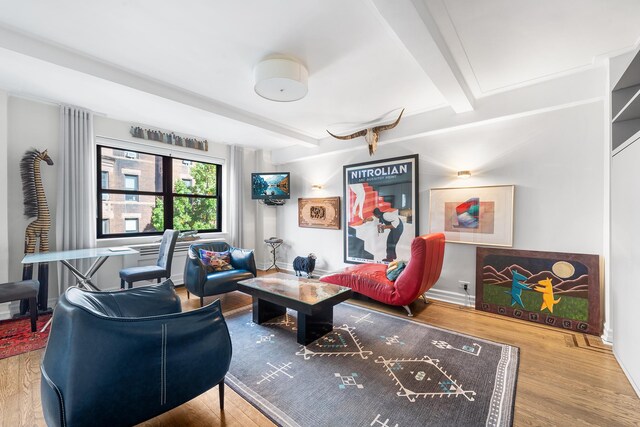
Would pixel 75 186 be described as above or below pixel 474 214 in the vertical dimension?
above

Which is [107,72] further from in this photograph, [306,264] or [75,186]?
[306,264]

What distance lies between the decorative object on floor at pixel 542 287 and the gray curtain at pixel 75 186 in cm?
522

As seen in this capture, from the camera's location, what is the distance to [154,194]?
4.48m

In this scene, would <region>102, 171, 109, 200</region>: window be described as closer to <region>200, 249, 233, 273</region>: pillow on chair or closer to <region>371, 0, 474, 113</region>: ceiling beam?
<region>200, 249, 233, 273</region>: pillow on chair

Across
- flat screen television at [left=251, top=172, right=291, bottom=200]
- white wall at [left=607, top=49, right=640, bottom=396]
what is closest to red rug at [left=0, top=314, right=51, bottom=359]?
flat screen television at [left=251, top=172, right=291, bottom=200]

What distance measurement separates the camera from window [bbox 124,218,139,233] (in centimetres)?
421

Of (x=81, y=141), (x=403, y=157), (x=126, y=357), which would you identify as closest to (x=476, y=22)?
(x=403, y=157)

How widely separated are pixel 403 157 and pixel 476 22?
2148 millimetres

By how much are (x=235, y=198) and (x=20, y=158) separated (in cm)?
289

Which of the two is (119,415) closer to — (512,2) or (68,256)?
(68,256)

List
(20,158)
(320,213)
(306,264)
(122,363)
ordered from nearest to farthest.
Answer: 1. (122,363)
2. (20,158)
3. (306,264)
4. (320,213)

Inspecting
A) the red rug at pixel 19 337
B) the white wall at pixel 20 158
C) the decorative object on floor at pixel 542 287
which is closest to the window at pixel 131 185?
the white wall at pixel 20 158

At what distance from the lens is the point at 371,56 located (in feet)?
8.06

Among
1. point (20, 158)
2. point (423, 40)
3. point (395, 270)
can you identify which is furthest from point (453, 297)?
point (20, 158)
